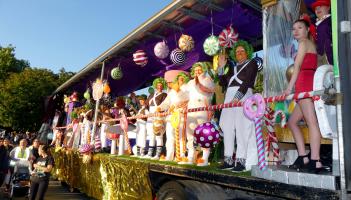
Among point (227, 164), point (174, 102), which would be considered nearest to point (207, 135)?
point (227, 164)

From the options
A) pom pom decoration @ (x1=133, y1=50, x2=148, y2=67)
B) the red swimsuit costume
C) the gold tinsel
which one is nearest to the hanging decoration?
pom pom decoration @ (x1=133, y1=50, x2=148, y2=67)

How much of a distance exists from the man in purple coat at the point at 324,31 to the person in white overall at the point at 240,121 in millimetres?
930

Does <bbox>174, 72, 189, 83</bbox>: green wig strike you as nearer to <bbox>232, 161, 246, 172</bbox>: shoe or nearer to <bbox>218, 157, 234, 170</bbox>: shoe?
<bbox>218, 157, 234, 170</bbox>: shoe

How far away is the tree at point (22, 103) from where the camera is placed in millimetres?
31484

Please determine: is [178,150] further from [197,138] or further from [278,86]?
[278,86]

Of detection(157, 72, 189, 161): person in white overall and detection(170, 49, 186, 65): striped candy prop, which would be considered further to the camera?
detection(170, 49, 186, 65): striped candy prop

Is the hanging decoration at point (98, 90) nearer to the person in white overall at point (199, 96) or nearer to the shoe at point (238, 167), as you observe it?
the person in white overall at point (199, 96)

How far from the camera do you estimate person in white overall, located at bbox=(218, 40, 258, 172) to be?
388 cm

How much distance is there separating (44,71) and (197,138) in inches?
1456

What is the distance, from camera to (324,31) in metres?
3.26

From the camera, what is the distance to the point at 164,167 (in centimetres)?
454

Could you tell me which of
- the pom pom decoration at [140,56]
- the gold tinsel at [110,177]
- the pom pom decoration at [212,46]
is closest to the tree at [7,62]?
the gold tinsel at [110,177]

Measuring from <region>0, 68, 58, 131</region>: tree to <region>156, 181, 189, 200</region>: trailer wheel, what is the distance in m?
28.9

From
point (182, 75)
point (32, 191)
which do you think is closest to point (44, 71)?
point (32, 191)
